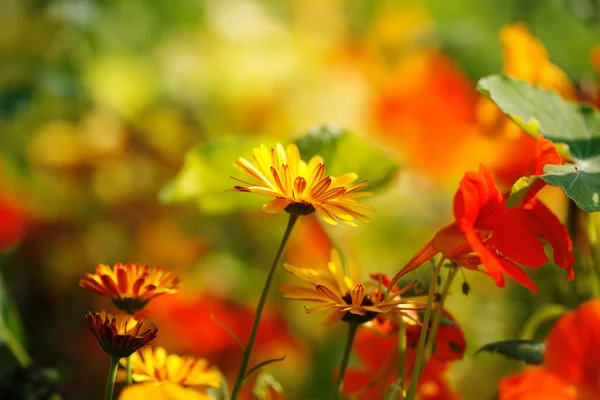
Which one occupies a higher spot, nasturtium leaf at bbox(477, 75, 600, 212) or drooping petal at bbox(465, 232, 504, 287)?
nasturtium leaf at bbox(477, 75, 600, 212)

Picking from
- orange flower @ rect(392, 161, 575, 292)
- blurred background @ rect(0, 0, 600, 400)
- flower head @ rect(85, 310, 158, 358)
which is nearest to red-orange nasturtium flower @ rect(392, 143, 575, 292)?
orange flower @ rect(392, 161, 575, 292)

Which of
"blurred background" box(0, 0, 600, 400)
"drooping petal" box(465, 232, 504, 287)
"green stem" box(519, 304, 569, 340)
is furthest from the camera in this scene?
"blurred background" box(0, 0, 600, 400)

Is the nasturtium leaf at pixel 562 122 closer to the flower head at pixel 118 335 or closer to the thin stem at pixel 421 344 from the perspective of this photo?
the thin stem at pixel 421 344

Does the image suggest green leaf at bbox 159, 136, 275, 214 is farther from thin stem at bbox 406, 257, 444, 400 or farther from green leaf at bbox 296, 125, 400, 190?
thin stem at bbox 406, 257, 444, 400

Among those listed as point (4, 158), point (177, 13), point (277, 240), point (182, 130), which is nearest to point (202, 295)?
point (277, 240)

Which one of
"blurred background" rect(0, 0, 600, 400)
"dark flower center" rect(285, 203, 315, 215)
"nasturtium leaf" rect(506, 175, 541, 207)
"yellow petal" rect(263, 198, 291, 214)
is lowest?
"blurred background" rect(0, 0, 600, 400)

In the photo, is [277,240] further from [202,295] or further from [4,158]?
[4,158]

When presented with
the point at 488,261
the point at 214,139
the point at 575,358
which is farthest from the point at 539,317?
the point at 214,139
